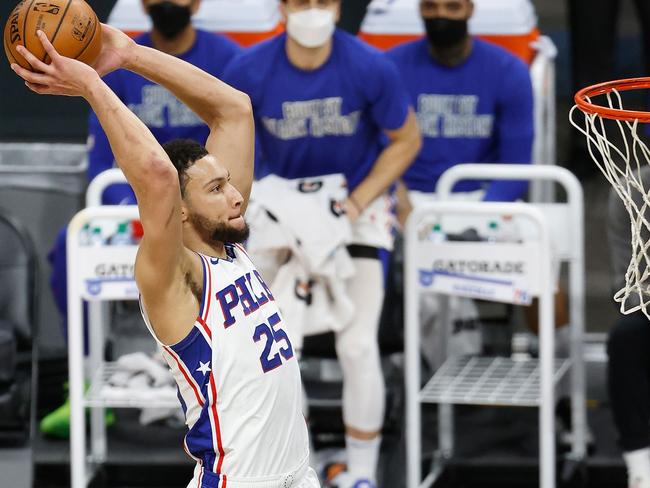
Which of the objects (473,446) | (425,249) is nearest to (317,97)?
(425,249)

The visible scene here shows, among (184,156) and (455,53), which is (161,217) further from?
(455,53)

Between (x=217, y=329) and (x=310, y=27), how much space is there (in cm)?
234

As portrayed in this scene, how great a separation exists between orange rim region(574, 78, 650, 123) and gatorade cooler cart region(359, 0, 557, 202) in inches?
132

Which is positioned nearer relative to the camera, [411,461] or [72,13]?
[72,13]

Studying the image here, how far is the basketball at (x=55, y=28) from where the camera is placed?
4188 millimetres

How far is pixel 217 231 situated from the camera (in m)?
4.50

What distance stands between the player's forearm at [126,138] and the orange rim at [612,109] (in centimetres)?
114

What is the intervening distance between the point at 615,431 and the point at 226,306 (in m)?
3.21

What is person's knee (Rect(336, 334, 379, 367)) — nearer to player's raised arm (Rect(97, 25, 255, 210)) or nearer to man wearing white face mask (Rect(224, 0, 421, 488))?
man wearing white face mask (Rect(224, 0, 421, 488))

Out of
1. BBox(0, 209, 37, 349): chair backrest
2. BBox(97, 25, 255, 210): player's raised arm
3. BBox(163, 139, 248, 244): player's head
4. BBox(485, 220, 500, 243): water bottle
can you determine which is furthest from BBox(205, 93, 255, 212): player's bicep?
BBox(0, 209, 37, 349): chair backrest

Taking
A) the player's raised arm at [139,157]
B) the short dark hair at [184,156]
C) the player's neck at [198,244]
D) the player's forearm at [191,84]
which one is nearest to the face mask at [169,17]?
the player's forearm at [191,84]

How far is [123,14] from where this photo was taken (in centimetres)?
830

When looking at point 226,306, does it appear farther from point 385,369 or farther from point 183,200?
point 385,369

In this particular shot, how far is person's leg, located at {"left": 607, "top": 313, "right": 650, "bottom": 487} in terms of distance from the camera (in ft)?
21.1
